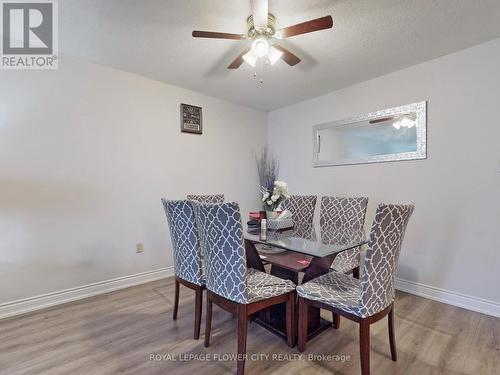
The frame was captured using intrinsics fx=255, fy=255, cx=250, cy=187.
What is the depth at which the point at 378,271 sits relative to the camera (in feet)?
4.63

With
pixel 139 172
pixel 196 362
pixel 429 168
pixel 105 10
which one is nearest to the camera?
pixel 196 362

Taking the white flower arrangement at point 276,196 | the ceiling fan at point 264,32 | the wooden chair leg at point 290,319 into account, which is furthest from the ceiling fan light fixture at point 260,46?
the wooden chair leg at point 290,319

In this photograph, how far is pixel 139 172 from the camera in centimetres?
302

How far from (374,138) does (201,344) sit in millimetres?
2802

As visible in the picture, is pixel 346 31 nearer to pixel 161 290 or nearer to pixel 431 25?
pixel 431 25

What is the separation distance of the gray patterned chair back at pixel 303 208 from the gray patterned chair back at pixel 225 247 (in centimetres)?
150

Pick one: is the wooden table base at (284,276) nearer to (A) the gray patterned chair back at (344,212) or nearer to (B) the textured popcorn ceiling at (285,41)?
(A) the gray patterned chair back at (344,212)

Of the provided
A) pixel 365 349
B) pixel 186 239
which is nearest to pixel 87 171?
pixel 186 239

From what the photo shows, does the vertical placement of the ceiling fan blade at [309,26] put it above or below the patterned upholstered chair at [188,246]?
above

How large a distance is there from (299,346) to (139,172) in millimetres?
2439

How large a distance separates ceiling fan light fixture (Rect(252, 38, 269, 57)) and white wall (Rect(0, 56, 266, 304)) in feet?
5.57

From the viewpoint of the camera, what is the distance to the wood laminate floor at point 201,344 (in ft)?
5.27

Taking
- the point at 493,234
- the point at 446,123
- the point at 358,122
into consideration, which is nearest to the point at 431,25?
the point at 446,123

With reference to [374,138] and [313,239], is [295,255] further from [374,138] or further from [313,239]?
[374,138]
